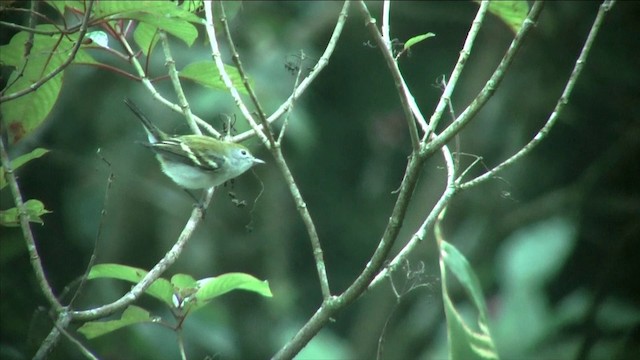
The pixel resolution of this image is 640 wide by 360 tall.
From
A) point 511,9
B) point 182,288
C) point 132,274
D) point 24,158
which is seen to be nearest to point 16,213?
point 24,158

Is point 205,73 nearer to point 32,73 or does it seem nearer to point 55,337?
point 32,73

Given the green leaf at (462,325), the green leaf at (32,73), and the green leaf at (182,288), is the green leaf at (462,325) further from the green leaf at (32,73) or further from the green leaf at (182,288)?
the green leaf at (32,73)

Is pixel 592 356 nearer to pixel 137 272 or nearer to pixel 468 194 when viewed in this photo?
pixel 468 194

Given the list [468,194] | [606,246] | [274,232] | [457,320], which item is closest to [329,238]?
[274,232]

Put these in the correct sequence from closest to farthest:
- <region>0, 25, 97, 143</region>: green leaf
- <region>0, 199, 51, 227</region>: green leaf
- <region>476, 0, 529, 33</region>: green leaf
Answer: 1. <region>0, 199, 51, 227</region>: green leaf
2. <region>0, 25, 97, 143</region>: green leaf
3. <region>476, 0, 529, 33</region>: green leaf

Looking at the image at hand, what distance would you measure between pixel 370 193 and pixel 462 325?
10.5 feet

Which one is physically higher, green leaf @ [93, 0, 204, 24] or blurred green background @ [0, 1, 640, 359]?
green leaf @ [93, 0, 204, 24]

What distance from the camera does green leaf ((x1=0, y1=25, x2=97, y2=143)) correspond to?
92.4 inches

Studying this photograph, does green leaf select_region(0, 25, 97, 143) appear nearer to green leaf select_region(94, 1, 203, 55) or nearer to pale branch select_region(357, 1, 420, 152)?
green leaf select_region(94, 1, 203, 55)

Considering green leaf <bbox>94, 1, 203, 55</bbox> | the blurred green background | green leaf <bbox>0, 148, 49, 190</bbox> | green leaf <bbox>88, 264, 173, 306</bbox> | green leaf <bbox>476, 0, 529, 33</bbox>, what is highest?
green leaf <bbox>94, 1, 203, 55</bbox>

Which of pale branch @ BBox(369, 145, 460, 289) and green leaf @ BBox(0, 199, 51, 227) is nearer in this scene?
pale branch @ BBox(369, 145, 460, 289)

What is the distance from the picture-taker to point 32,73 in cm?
239

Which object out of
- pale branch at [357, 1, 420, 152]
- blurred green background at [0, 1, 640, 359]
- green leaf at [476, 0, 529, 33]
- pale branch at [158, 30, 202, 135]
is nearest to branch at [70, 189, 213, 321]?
pale branch at [158, 30, 202, 135]

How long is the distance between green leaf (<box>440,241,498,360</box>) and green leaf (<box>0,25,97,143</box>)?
1178mm
